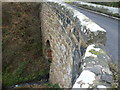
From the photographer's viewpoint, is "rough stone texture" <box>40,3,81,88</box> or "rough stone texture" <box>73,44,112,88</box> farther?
"rough stone texture" <box>40,3,81,88</box>

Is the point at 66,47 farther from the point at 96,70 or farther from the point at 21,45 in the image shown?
the point at 21,45

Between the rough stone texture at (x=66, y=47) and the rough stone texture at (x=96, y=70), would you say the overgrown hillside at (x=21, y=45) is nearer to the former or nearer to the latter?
the rough stone texture at (x=66, y=47)

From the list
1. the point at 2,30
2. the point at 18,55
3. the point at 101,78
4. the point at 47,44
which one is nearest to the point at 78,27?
the point at 101,78

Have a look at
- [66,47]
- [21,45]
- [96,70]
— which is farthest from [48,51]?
[96,70]

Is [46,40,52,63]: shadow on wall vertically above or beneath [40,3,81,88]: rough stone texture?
beneath

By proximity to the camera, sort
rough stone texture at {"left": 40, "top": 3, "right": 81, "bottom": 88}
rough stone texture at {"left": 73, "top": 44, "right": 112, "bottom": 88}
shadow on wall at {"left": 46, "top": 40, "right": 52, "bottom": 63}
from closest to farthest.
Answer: rough stone texture at {"left": 73, "top": 44, "right": 112, "bottom": 88} < rough stone texture at {"left": 40, "top": 3, "right": 81, "bottom": 88} < shadow on wall at {"left": 46, "top": 40, "right": 52, "bottom": 63}

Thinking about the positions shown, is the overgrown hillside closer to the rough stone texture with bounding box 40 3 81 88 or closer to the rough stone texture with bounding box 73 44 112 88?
the rough stone texture with bounding box 40 3 81 88

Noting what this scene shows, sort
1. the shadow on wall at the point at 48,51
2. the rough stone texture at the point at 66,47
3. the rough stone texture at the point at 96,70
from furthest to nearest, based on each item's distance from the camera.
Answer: the shadow on wall at the point at 48,51, the rough stone texture at the point at 66,47, the rough stone texture at the point at 96,70

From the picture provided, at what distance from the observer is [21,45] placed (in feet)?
38.3

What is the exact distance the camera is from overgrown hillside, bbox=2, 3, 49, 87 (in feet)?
33.8

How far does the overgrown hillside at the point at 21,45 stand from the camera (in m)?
10.3

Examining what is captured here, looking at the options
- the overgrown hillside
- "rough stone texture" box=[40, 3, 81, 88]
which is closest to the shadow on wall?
the overgrown hillside

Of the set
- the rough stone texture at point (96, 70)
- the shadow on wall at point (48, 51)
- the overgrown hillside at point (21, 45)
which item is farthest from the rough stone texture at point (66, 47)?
the overgrown hillside at point (21, 45)

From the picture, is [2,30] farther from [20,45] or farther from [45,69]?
[45,69]
